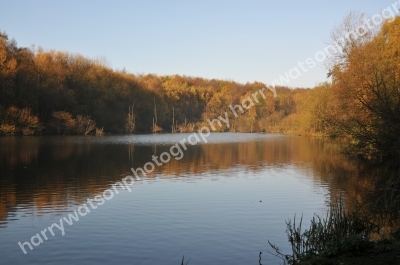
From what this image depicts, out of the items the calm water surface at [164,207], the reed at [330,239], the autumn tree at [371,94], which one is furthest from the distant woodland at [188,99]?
the reed at [330,239]

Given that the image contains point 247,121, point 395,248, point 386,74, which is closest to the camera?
point 395,248

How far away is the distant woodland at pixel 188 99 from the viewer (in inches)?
870

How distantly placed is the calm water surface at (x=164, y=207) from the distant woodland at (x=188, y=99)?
361 cm

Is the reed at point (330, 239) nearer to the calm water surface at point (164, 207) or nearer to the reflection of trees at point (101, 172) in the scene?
the calm water surface at point (164, 207)

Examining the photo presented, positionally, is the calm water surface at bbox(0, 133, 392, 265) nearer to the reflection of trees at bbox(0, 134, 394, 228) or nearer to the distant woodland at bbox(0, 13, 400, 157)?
the reflection of trees at bbox(0, 134, 394, 228)

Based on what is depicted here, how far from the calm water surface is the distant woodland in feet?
11.9

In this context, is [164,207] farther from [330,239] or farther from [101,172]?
[101,172]

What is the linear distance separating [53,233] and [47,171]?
457 inches

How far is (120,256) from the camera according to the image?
8.72m

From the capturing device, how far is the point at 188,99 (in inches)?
4003

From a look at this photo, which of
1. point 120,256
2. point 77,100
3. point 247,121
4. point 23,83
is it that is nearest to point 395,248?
point 120,256

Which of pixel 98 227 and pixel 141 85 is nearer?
pixel 98 227

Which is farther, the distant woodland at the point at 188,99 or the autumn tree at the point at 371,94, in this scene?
the distant woodland at the point at 188,99

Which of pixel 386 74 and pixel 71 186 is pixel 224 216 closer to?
pixel 71 186
